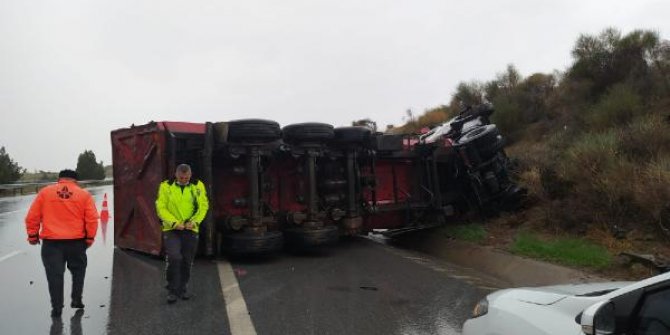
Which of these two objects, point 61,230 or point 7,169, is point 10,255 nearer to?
point 61,230

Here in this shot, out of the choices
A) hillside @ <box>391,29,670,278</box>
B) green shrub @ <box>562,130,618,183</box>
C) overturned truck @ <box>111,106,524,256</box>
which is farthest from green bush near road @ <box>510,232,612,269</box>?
overturned truck @ <box>111,106,524,256</box>

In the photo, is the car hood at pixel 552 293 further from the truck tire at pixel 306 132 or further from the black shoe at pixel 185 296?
the truck tire at pixel 306 132

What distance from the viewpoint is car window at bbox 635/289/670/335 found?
2055 millimetres

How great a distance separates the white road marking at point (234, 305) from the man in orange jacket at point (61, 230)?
154 cm

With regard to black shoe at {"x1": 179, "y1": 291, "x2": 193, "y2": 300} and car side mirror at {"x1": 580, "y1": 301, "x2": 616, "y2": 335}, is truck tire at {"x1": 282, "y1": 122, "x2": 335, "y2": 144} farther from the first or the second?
car side mirror at {"x1": 580, "y1": 301, "x2": 616, "y2": 335}

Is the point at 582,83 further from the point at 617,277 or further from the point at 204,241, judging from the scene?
the point at 204,241

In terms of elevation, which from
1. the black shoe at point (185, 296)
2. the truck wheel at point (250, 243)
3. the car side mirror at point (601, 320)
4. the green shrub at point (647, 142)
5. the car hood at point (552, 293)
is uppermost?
the green shrub at point (647, 142)

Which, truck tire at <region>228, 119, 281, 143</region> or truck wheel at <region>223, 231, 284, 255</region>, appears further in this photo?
truck tire at <region>228, 119, 281, 143</region>

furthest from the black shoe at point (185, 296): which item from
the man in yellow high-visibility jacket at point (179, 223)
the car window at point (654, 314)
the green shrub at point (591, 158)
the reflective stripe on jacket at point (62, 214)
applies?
the green shrub at point (591, 158)

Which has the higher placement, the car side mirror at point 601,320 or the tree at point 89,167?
the tree at point 89,167

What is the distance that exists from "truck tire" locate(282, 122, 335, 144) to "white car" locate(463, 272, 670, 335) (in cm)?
546

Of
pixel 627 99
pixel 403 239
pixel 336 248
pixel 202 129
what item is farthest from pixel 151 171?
pixel 627 99

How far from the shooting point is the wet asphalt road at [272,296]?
4.84m

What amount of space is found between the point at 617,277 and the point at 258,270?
4635 mm
